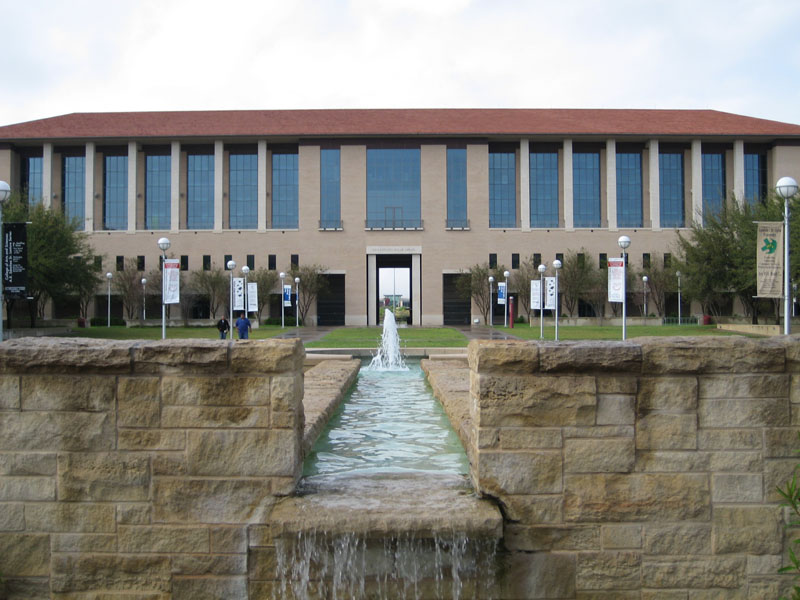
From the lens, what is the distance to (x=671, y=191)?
6288cm

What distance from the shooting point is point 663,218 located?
207 feet

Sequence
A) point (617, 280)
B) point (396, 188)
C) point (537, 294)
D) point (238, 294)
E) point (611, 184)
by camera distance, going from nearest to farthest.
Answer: point (617, 280)
point (238, 294)
point (537, 294)
point (611, 184)
point (396, 188)

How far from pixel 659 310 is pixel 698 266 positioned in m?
14.0

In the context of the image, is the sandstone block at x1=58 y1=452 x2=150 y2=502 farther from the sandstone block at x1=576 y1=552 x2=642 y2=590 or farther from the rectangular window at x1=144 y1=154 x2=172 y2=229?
the rectangular window at x1=144 y1=154 x2=172 y2=229

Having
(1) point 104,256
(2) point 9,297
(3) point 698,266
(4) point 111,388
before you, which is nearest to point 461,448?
(4) point 111,388

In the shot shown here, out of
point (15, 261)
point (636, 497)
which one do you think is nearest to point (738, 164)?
point (15, 261)

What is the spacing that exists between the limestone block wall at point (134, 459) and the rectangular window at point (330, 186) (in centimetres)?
5772

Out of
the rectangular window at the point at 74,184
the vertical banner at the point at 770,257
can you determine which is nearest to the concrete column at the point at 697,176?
the vertical banner at the point at 770,257

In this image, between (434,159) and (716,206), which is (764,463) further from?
(716,206)

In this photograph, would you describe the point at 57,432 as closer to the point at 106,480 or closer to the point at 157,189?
the point at 106,480

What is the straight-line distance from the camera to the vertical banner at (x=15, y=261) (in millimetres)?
16781

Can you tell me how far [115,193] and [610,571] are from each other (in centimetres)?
6720

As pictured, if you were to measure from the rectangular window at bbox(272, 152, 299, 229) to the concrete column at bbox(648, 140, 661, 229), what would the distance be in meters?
36.1

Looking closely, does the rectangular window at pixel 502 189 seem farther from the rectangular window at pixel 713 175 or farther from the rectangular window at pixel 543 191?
the rectangular window at pixel 713 175
